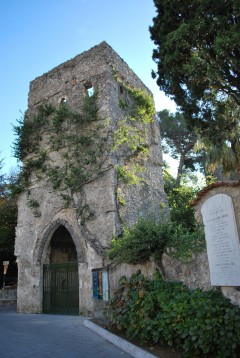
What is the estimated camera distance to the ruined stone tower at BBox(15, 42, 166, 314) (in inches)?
416

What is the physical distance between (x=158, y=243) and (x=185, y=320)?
2866mm

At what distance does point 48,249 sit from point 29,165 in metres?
3.66

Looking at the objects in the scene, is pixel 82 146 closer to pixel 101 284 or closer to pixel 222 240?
pixel 101 284

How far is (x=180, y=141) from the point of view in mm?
23328

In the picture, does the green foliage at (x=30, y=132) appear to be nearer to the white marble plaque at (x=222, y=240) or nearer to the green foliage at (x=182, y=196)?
the green foliage at (x=182, y=196)

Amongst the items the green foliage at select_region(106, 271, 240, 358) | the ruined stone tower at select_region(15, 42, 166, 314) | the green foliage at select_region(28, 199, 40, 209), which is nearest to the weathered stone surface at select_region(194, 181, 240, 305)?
the green foliage at select_region(106, 271, 240, 358)

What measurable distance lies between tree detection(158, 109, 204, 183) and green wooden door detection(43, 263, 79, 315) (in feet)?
42.6

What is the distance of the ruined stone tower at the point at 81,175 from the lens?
416 inches

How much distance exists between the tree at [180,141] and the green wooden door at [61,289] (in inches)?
511

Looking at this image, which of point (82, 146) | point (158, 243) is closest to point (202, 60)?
point (158, 243)

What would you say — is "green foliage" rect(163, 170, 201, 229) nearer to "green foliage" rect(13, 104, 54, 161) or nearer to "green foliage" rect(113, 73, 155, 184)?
"green foliage" rect(113, 73, 155, 184)

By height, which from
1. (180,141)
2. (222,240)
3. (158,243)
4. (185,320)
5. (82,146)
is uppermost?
(180,141)

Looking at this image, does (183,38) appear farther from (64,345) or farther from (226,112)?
(64,345)

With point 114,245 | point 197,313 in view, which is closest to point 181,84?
point 114,245
